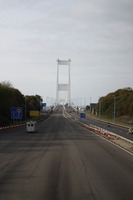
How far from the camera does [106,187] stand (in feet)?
41.0

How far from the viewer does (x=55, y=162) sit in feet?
64.0

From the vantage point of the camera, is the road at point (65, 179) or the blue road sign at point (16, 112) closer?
the road at point (65, 179)

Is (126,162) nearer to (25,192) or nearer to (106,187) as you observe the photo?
(106,187)

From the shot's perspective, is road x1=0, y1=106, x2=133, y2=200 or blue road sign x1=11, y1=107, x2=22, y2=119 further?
blue road sign x1=11, y1=107, x2=22, y2=119

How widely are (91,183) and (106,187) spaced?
33.9 inches

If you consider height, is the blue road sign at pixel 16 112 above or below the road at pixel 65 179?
above

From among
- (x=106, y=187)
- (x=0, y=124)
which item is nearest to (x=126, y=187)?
(x=106, y=187)

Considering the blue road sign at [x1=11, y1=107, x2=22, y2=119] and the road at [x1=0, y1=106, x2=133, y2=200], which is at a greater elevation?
the blue road sign at [x1=11, y1=107, x2=22, y2=119]

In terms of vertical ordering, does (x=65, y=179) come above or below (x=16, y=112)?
below

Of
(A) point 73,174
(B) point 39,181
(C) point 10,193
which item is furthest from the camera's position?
(A) point 73,174

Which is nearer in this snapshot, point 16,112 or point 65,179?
point 65,179

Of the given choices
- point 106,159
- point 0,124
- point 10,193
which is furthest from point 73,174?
point 0,124

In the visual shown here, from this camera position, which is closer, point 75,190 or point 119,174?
point 75,190

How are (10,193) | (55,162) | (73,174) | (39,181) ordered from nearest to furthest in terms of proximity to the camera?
(10,193) < (39,181) < (73,174) < (55,162)
